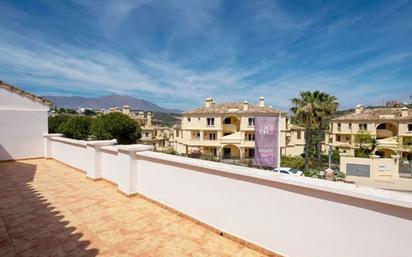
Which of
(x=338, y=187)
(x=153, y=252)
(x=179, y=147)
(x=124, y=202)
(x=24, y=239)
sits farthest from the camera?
(x=179, y=147)

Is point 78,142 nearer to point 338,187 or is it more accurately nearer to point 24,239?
point 24,239

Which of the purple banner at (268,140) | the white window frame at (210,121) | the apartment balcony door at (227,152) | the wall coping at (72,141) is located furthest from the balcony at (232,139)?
the purple banner at (268,140)

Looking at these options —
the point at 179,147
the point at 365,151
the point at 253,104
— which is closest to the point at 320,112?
the point at 365,151

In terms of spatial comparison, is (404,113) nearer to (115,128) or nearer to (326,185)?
(115,128)

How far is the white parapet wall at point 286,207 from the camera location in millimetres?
2564

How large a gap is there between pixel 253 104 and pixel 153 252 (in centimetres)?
3781

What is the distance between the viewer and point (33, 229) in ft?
13.6

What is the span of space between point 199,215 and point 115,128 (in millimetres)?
30115

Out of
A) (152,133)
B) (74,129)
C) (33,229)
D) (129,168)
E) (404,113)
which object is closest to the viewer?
(33,229)

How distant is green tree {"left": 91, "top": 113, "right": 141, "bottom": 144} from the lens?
30297 millimetres

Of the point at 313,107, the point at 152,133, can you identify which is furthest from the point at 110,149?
the point at 152,133

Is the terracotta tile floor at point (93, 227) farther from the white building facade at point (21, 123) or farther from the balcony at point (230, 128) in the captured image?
the balcony at point (230, 128)

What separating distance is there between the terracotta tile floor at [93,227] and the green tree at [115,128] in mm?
24916

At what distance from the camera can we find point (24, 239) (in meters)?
3.79
